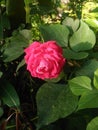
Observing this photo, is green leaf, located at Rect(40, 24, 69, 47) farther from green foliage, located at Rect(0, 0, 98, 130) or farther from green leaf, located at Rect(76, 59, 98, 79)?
green leaf, located at Rect(76, 59, 98, 79)

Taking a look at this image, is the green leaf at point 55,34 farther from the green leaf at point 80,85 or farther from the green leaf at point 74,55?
the green leaf at point 80,85

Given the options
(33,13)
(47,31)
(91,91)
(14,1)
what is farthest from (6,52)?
(33,13)

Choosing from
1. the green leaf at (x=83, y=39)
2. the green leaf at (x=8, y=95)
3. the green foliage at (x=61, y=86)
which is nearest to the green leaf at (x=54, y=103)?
the green foliage at (x=61, y=86)

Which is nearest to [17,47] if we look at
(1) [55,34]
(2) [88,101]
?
(1) [55,34]

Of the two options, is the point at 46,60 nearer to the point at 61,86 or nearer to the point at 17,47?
the point at 61,86

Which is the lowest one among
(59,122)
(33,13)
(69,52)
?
(59,122)

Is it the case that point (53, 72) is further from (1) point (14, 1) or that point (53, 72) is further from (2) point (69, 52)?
(1) point (14, 1)

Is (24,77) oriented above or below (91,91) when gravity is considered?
below
